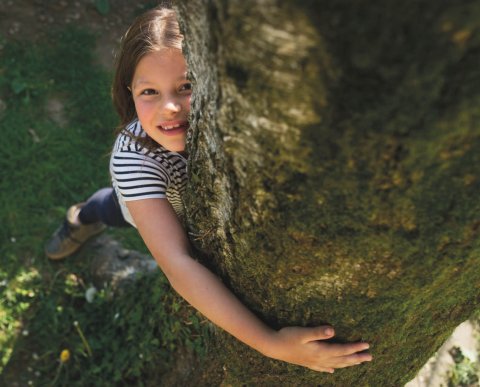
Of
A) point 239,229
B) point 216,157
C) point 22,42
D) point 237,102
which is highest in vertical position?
point 237,102

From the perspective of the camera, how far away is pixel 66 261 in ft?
11.6

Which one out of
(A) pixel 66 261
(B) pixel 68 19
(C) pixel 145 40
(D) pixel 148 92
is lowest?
(A) pixel 66 261

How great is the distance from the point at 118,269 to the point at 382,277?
2371mm

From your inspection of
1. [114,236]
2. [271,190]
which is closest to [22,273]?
[114,236]

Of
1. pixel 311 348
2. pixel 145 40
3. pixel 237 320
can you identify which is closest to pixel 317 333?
pixel 311 348

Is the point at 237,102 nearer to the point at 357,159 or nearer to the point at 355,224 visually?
the point at 357,159

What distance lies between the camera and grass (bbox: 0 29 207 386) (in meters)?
2.82

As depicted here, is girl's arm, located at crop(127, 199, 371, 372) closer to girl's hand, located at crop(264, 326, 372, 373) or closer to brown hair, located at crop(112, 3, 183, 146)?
girl's hand, located at crop(264, 326, 372, 373)

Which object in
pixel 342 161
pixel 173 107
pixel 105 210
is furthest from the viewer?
pixel 105 210

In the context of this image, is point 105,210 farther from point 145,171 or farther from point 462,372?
point 462,372

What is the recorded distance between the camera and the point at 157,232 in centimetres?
167

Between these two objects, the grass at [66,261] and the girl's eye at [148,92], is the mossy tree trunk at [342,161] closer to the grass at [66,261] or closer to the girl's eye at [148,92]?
the girl's eye at [148,92]

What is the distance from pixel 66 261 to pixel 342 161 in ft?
9.74

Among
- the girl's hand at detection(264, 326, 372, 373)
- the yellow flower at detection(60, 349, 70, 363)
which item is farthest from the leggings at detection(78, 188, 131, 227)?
the girl's hand at detection(264, 326, 372, 373)
